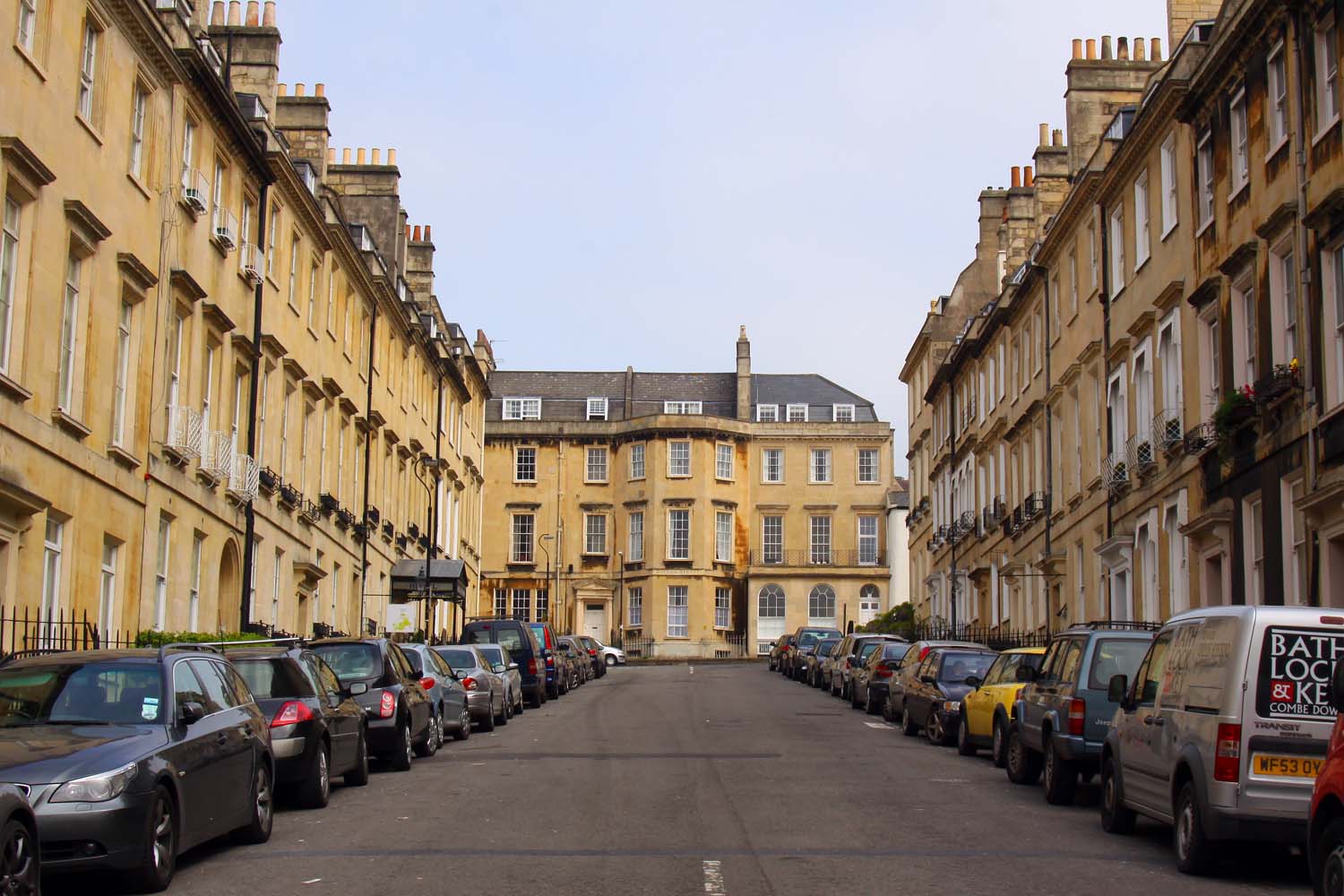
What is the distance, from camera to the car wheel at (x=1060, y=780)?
53.4 feet

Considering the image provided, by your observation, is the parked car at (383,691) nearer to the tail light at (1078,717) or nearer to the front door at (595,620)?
the tail light at (1078,717)

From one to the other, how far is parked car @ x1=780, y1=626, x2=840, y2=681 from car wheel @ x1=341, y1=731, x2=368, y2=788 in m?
32.0

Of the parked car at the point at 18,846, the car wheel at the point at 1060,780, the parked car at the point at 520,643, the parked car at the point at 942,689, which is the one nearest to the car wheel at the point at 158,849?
the parked car at the point at 18,846

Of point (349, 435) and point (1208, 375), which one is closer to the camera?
point (1208, 375)

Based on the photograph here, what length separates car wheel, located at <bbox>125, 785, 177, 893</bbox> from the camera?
1037 centimetres

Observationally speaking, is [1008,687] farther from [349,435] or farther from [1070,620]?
Answer: [349,435]

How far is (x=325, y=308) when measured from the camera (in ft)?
125

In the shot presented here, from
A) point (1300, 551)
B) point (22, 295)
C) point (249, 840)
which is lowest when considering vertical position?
point (249, 840)

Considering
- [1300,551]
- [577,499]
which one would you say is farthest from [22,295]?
[577,499]

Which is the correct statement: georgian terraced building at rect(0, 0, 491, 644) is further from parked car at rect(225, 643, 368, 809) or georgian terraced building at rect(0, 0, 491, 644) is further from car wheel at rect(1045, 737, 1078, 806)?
car wheel at rect(1045, 737, 1078, 806)

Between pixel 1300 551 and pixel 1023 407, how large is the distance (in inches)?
818

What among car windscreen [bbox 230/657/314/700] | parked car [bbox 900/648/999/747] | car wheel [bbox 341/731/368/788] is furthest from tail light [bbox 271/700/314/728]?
parked car [bbox 900/648/999/747]

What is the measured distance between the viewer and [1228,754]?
1130 cm

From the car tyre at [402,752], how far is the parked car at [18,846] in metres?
10.1
